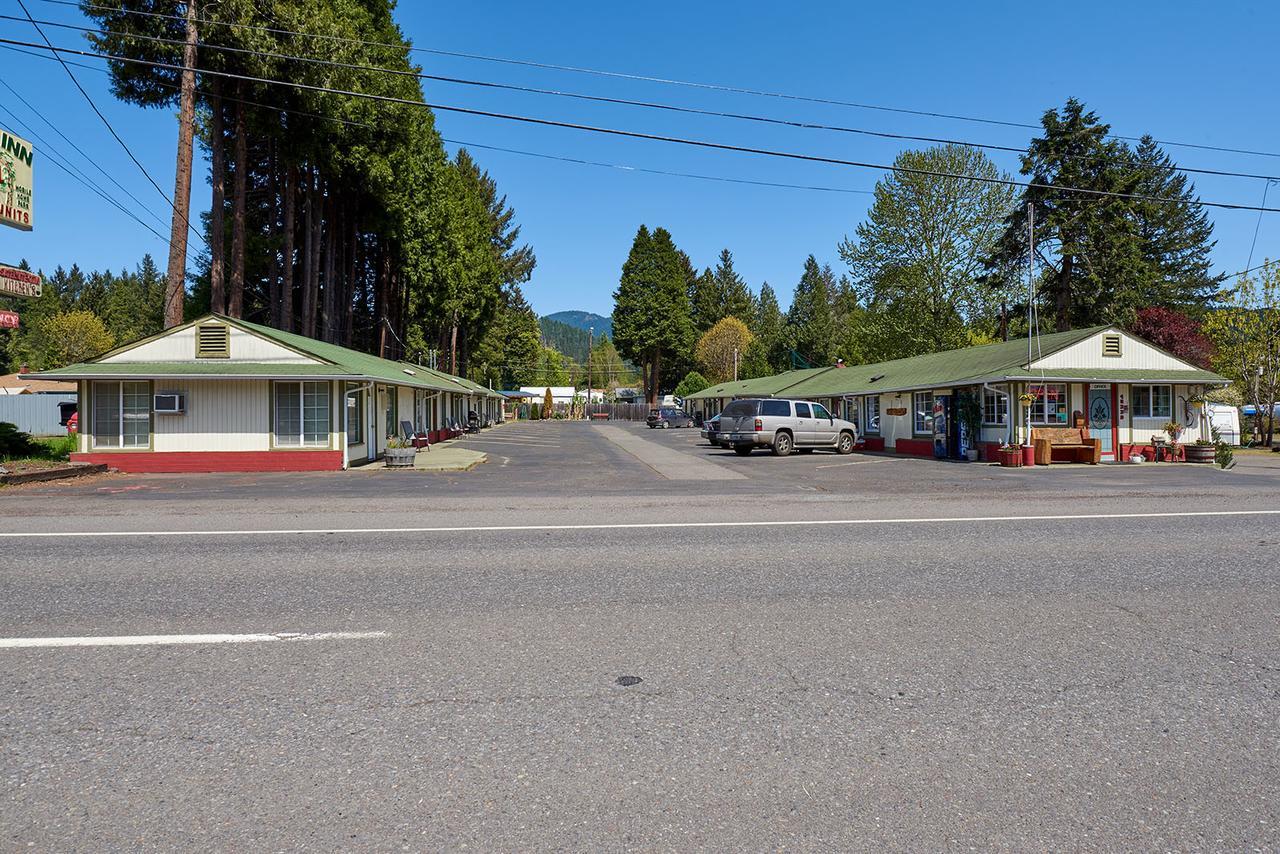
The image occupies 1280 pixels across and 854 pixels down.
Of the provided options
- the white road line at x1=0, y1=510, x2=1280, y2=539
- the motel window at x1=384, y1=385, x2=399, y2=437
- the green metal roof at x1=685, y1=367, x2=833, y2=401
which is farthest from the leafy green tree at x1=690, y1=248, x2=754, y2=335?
the white road line at x1=0, y1=510, x2=1280, y2=539

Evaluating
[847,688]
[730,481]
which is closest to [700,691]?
[847,688]

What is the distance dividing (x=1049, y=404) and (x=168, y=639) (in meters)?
26.1

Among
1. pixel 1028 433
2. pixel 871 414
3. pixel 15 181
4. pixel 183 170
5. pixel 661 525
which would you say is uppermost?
pixel 183 170

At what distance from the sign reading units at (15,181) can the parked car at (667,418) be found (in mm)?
47662

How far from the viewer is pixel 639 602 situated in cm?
600

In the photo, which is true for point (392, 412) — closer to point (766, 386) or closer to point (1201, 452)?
point (1201, 452)

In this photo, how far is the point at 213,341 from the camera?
2191 centimetres

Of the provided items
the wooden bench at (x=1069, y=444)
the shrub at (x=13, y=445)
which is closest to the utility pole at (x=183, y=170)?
the shrub at (x=13, y=445)

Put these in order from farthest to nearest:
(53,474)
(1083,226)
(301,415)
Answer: (1083,226) → (301,415) → (53,474)

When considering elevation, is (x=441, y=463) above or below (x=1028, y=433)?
below

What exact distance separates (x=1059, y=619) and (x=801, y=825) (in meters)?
3.54

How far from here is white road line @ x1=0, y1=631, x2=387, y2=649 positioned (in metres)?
4.91

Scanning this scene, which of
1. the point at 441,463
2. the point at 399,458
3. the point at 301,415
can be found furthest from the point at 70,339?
the point at 441,463

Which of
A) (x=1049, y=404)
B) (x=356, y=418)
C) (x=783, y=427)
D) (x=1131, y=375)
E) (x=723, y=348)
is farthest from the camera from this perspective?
(x=723, y=348)
